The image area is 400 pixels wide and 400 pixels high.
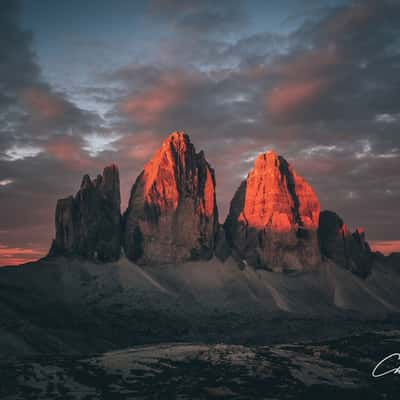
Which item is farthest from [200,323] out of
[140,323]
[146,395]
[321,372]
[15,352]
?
[146,395]

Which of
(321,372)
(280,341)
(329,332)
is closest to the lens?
(321,372)

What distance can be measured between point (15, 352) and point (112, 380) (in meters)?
38.7

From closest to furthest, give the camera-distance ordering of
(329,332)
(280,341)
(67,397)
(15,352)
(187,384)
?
(67,397), (187,384), (15,352), (280,341), (329,332)

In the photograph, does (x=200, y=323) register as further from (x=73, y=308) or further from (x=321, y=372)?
(x=321, y=372)

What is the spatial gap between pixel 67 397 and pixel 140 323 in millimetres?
108067

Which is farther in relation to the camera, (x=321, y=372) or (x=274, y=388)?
(x=321, y=372)

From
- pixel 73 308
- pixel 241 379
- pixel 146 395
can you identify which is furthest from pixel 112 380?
pixel 73 308

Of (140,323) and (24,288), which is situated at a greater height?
(24,288)

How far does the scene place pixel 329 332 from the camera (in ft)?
607

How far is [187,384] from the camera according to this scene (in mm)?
79125

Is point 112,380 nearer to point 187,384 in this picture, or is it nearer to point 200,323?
point 187,384

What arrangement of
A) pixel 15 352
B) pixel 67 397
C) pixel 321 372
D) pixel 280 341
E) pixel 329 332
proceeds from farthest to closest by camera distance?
pixel 329 332 < pixel 280 341 < pixel 15 352 < pixel 321 372 < pixel 67 397

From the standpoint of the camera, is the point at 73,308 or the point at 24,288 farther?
the point at 24,288

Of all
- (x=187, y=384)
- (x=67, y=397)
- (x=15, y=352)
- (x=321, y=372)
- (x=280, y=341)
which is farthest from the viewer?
(x=280, y=341)
